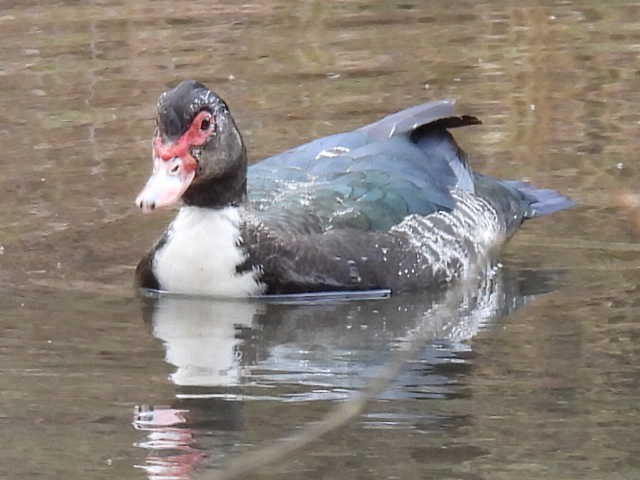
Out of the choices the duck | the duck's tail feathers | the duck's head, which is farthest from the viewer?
the duck's tail feathers

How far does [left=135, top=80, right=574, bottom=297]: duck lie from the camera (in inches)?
363

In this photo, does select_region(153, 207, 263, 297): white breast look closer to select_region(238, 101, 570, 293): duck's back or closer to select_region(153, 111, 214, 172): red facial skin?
select_region(238, 101, 570, 293): duck's back

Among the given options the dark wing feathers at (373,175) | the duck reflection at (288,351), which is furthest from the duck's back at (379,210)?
the duck reflection at (288,351)

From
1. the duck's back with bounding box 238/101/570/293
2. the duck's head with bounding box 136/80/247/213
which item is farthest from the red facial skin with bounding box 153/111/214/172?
the duck's back with bounding box 238/101/570/293

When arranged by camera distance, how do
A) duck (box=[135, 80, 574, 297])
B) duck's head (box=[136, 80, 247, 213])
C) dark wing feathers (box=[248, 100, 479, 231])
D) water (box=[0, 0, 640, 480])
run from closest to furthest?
1. water (box=[0, 0, 640, 480])
2. duck's head (box=[136, 80, 247, 213])
3. duck (box=[135, 80, 574, 297])
4. dark wing feathers (box=[248, 100, 479, 231])

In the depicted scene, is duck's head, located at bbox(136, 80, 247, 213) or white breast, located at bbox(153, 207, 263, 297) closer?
duck's head, located at bbox(136, 80, 247, 213)

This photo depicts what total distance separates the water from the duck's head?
0.56 meters

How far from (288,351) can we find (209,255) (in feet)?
2.81

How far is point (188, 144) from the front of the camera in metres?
9.12

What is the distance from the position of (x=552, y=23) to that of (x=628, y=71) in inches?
62.0

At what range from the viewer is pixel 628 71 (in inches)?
539

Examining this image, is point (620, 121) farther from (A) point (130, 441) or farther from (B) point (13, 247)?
(A) point (130, 441)

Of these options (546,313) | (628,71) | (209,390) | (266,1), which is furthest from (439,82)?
(209,390)

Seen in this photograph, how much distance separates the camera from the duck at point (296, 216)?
9.21 m
